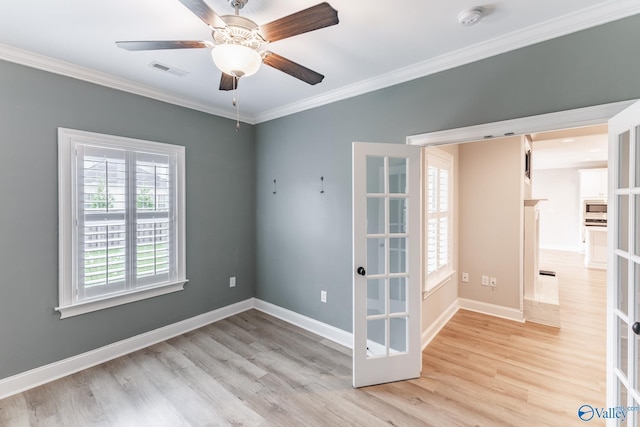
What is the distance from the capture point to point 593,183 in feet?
23.7

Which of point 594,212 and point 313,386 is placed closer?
point 313,386

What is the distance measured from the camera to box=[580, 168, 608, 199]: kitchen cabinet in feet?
23.3

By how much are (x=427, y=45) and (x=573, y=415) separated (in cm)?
296

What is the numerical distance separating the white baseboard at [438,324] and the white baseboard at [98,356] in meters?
2.51

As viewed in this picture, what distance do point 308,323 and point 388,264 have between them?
1.53 meters

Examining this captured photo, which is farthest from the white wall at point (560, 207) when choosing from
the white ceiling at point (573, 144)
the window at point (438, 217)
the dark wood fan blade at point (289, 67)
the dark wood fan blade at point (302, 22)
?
the dark wood fan blade at point (302, 22)

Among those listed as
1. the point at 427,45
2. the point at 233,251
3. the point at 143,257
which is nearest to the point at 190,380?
the point at 143,257

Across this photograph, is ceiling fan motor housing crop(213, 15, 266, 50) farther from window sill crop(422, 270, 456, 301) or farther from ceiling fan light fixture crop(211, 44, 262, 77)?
window sill crop(422, 270, 456, 301)

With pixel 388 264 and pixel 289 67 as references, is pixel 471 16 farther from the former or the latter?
pixel 388 264

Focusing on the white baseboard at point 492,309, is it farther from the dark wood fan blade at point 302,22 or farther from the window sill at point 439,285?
the dark wood fan blade at point 302,22

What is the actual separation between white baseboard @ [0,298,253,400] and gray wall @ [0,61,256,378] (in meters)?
0.05

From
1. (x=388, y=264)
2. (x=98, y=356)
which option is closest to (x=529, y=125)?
(x=388, y=264)

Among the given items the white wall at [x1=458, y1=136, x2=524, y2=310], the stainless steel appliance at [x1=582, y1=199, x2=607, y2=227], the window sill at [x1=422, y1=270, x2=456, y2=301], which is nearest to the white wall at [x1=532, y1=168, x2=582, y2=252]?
the stainless steel appliance at [x1=582, y1=199, x2=607, y2=227]

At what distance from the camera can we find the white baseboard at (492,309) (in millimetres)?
3562
